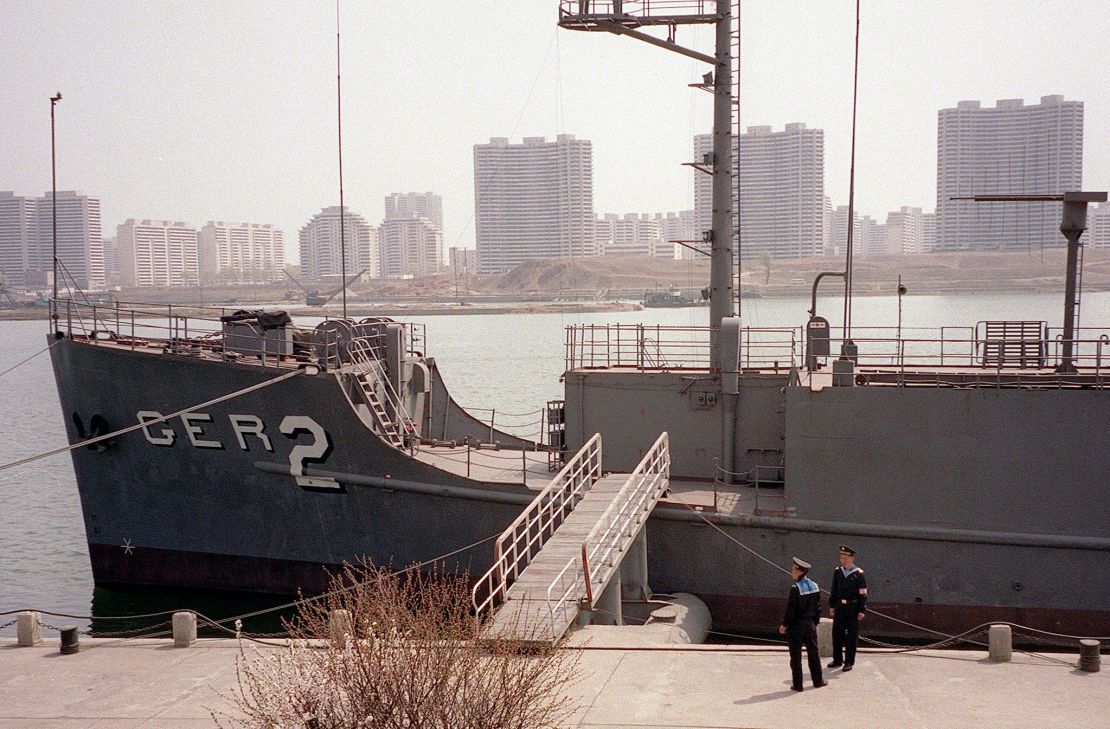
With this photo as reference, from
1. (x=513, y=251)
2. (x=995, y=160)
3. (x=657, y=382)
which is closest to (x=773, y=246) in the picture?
(x=513, y=251)

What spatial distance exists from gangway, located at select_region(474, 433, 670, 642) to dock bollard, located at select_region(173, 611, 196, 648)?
2756 mm

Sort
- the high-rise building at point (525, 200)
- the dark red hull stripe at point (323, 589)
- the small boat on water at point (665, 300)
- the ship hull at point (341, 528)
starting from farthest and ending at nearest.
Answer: the high-rise building at point (525, 200), the small boat on water at point (665, 300), the ship hull at point (341, 528), the dark red hull stripe at point (323, 589)

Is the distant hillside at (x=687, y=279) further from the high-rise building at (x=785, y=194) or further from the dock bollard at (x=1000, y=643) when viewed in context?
the dock bollard at (x=1000, y=643)

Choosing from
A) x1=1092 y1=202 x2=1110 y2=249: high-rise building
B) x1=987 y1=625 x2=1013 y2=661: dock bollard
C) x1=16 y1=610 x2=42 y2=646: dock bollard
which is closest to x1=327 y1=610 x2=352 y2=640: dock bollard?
x1=16 y1=610 x2=42 y2=646: dock bollard

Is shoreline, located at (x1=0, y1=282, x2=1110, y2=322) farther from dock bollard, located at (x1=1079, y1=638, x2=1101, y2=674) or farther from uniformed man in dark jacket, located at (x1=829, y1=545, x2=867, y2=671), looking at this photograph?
dock bollard, located at (x1=1079, y1=638, x2=1101, y2=674)

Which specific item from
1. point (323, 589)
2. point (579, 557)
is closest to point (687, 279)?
point (323, 589)

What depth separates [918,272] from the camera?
106750 mm

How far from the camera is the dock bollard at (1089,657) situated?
8828 mm

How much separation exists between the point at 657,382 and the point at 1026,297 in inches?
3984

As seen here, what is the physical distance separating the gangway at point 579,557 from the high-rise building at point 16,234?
179458 millimetres

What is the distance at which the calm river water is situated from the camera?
57.4ft

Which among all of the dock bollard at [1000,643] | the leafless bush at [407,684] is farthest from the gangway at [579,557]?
the dock bollard at [1000,643]

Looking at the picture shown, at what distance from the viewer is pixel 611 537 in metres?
11.8

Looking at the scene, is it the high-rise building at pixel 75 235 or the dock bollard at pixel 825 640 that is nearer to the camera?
the dock bollard at pixel 825 640
